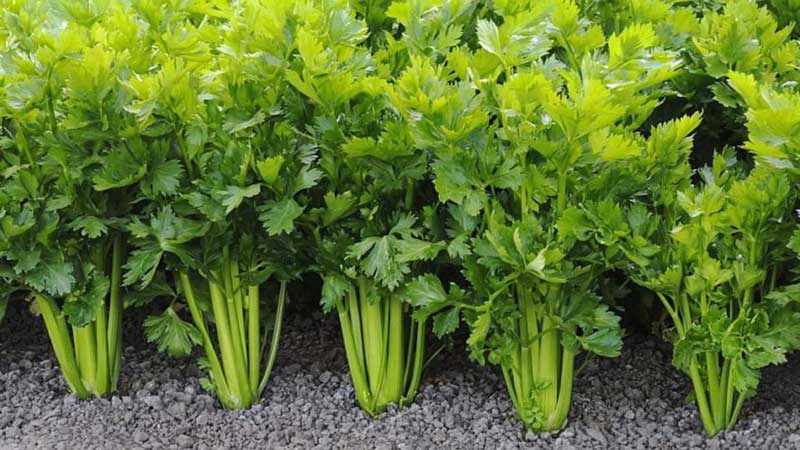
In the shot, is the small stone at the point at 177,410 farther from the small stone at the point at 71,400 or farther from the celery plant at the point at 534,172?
the celery plant at the point at 534,172

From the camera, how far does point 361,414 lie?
3482 mm

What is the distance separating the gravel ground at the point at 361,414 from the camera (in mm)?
3295

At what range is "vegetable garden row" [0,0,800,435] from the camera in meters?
2.94

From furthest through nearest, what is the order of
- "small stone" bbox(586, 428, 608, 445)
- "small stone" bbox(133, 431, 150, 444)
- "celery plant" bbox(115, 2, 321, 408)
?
"small stone" bbox(133, 431, 150, 444), "small stone" bbox(586, 428, 608, 445), "celery plant" bbox(115, 2, 321, 408)

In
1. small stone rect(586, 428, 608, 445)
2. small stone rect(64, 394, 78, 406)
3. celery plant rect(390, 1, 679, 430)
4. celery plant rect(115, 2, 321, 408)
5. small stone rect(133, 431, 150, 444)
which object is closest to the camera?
celery plant rect(390, 1, 679, 430)

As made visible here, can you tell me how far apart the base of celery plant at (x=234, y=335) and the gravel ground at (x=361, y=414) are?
73 mm

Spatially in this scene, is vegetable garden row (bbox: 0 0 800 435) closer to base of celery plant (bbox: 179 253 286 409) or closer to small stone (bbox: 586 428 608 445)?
base of celery plant (bbox: 179 253 286 409)

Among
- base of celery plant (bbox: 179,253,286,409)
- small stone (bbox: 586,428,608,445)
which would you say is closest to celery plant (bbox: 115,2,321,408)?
base of celery plant (bbox: 179,253,286,409)

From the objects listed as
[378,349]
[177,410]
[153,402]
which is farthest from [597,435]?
[153,402]

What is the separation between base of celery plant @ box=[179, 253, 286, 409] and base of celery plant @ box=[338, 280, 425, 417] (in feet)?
0.94

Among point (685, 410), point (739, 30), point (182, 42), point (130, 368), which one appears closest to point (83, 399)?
point (130, 368)

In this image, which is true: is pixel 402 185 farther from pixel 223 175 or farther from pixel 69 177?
pixel 69 177

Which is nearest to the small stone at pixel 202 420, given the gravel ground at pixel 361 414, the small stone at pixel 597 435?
the gravel ground at pixel 361 414

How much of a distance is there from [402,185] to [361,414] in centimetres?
84
